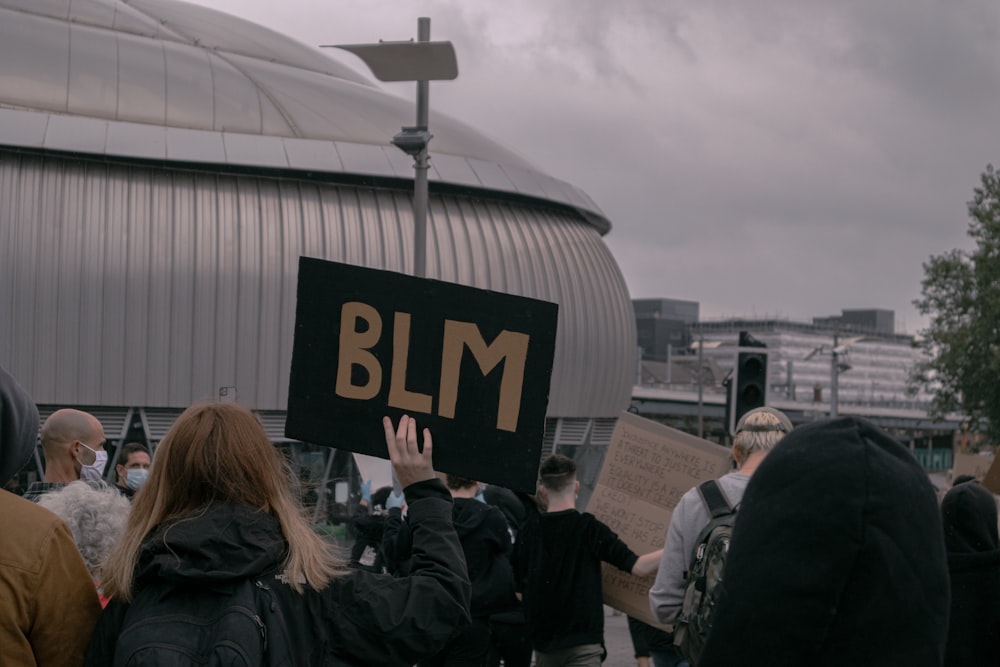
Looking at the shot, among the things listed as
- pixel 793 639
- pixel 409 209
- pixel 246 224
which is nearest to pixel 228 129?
pixel 246 224

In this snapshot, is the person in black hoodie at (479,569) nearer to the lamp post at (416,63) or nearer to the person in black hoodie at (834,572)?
the person in black hoodie at (834,572)

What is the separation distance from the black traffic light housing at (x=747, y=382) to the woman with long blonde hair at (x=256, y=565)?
9.47 metres

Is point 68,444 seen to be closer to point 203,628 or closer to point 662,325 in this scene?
point 203,628

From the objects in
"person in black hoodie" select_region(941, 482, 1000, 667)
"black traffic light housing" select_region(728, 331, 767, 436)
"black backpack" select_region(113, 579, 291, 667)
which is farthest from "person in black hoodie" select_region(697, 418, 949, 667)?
"black traffic light housing" select_region(728, 331, 767, 436)

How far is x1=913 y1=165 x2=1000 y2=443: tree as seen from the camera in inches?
1982

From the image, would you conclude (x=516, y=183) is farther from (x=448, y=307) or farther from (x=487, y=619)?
(x=448, y=307)

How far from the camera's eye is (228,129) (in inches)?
1249

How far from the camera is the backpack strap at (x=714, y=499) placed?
5.32 m

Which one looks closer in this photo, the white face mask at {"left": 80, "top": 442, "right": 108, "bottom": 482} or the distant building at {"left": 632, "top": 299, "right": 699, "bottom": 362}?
the white face mask at {"left": 80, "top": 442, "right": 108, "bottom": 482}

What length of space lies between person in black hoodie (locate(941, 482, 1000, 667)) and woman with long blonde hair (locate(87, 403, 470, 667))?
2.47 meters

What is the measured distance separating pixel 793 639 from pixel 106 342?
28.7 meters

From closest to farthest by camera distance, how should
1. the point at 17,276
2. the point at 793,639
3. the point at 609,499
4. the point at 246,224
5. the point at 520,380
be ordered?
the point at 793,639 → the point at 520,380 → the point at 609,499 → the point at 17,276 → the point at 246,224

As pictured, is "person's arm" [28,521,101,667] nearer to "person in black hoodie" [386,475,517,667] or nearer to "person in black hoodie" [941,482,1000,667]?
"person in black hoodie" [941,482,1000,667]

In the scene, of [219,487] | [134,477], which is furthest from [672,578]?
[134,477]
